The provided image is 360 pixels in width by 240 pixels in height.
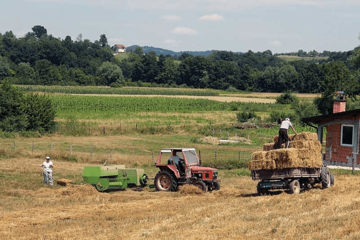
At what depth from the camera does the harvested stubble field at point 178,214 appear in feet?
51.8

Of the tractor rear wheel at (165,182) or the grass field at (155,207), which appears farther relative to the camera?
Result: the tractor rear wheel at (165,182)

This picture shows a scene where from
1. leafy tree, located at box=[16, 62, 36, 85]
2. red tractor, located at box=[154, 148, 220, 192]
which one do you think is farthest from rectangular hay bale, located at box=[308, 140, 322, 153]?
leafy tree, located at box=[16, 62, 36, 85]

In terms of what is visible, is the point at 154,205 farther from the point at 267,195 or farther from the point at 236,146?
the point at 236,146

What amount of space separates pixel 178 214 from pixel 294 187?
17.5 feet

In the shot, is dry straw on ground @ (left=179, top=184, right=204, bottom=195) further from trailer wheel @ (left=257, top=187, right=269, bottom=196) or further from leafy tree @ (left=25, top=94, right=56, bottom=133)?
leafy tree @ (left=25, top=94, right=56, bottom=133)

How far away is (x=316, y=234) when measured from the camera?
585 inches

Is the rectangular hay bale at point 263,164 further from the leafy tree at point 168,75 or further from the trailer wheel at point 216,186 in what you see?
the leafy tree at point 168,75

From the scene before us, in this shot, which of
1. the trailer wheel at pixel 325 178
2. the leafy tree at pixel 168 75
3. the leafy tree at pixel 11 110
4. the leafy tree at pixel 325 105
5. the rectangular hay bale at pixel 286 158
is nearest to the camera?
the rectangular hay bale at pixel 286 158

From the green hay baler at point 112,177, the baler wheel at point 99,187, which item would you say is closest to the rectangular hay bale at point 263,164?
the green hay baler at point 112,177

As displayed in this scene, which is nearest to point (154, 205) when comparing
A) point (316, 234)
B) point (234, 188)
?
point (234, 188)

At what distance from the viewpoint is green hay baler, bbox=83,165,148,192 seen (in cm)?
2636

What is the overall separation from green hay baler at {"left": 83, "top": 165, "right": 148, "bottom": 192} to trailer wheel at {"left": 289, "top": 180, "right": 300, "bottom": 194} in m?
7.72

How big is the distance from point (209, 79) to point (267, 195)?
508ft

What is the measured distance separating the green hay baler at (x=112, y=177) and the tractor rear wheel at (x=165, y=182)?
1378mm
